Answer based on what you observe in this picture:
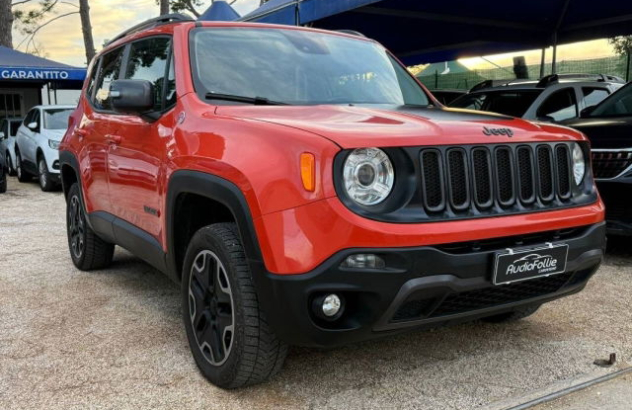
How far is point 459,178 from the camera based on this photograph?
→ 258 centimetres

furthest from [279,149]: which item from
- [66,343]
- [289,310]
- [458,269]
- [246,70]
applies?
[66,343]

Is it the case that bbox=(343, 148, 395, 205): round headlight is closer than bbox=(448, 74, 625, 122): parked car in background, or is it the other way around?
bbox=(343, 148, 395, 205): round headlight

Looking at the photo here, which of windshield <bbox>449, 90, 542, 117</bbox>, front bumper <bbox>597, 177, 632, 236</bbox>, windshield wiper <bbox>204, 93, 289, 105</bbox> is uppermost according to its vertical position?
windshield wiper <bbox>204, 93, 289, 105</bbox>

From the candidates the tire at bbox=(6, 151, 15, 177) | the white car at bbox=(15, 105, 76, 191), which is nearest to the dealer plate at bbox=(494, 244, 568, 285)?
the white car at bbox=(15, 105, 76, 191)

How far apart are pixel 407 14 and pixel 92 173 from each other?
7188 millimetres

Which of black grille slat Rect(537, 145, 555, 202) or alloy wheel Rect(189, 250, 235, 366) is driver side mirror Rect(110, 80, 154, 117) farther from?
black grille slat Rect(537, 145, 555, 202)

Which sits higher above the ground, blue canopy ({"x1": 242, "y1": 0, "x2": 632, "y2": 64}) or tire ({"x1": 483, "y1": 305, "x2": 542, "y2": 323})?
blue canopy ({"x1": 242, "y1": 0, "x2": 632, "y2": 64})

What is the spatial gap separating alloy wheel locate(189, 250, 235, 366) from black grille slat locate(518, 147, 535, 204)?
134 cm

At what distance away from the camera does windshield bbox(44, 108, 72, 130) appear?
11.8 meters

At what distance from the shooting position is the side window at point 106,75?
14.7ft

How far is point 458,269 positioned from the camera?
8.11ft

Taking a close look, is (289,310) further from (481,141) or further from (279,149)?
(481,141)

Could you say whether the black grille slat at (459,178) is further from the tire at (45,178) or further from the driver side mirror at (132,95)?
Result: the tire at (45,178)

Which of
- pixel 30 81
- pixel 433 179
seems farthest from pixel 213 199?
pixel 30 81
